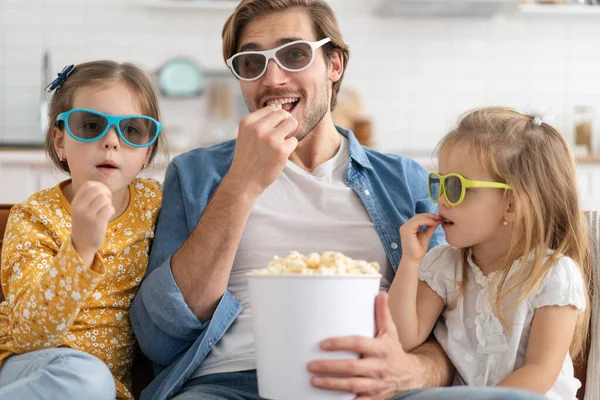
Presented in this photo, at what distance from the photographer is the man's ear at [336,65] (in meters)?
2.39

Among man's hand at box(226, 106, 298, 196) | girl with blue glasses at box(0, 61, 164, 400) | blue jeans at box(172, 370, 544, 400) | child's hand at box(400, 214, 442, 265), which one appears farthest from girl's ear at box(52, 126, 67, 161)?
child's hand at box(400, 214, 442, 265)

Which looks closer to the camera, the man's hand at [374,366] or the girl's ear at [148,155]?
the man's hand at [374,366]

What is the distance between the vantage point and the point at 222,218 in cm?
182

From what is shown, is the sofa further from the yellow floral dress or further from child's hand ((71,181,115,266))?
child's hand ((71,181,115,266))

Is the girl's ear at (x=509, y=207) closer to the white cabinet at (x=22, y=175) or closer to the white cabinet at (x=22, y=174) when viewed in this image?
the white cabinet at (x=22, y=175)

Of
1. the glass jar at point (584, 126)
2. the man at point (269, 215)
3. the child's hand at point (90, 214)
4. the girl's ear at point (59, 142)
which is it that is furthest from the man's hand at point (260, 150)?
the glass jar at point (584, 126)

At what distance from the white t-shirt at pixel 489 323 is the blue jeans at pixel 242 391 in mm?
234

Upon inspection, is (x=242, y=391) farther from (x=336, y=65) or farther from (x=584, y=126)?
(x=584, y=126)

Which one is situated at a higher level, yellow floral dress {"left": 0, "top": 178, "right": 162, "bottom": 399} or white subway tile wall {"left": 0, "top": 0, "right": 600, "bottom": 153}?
white subway tile wall {"left": 0, "top": 0, "right": 600, "bottom": 153}

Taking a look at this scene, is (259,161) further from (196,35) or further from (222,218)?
(196,35)

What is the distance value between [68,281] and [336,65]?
1.19 meters

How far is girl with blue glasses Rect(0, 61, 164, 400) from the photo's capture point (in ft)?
5.15

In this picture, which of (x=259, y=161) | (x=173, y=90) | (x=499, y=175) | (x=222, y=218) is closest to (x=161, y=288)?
(x=222, y=218)

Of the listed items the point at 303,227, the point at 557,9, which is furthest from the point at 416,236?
the point at 557,9
